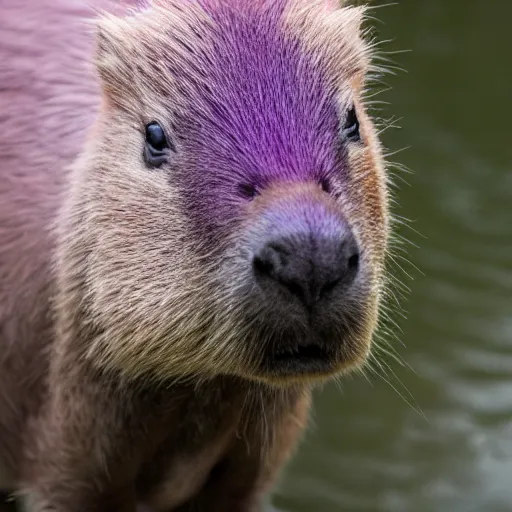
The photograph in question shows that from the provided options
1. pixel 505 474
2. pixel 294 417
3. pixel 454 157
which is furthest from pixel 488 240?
pixel 294 417

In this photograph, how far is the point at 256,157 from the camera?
2.47 metres

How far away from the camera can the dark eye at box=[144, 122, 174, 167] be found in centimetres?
259

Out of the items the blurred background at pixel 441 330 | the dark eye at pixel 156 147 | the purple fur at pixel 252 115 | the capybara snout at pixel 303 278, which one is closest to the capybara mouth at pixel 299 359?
the capybara snout at pixel 303 278

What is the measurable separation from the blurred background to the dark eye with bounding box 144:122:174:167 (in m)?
1.96

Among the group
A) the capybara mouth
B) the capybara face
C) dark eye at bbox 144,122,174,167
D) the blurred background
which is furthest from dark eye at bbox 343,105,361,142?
the blurred background

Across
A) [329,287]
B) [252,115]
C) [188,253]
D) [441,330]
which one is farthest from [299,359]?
[441,330]

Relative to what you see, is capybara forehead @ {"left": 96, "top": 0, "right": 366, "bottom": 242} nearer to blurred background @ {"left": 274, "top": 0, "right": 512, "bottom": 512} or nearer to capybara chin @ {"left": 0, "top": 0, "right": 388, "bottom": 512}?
capybara chin @ {"left": 0, "top": 0, "right": 388, "bottom": 512}

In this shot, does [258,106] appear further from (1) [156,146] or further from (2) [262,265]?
(2) [262,265]

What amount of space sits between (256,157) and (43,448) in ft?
3.77

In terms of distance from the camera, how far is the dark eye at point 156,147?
259 centimetres

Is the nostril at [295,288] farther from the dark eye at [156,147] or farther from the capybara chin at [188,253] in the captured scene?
the dark eye at [156,147]

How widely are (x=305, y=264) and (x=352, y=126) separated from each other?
52 cm

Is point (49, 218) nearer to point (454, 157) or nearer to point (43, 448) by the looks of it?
point (43, 448)

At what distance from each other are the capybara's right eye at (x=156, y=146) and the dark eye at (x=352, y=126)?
0.41 meters
